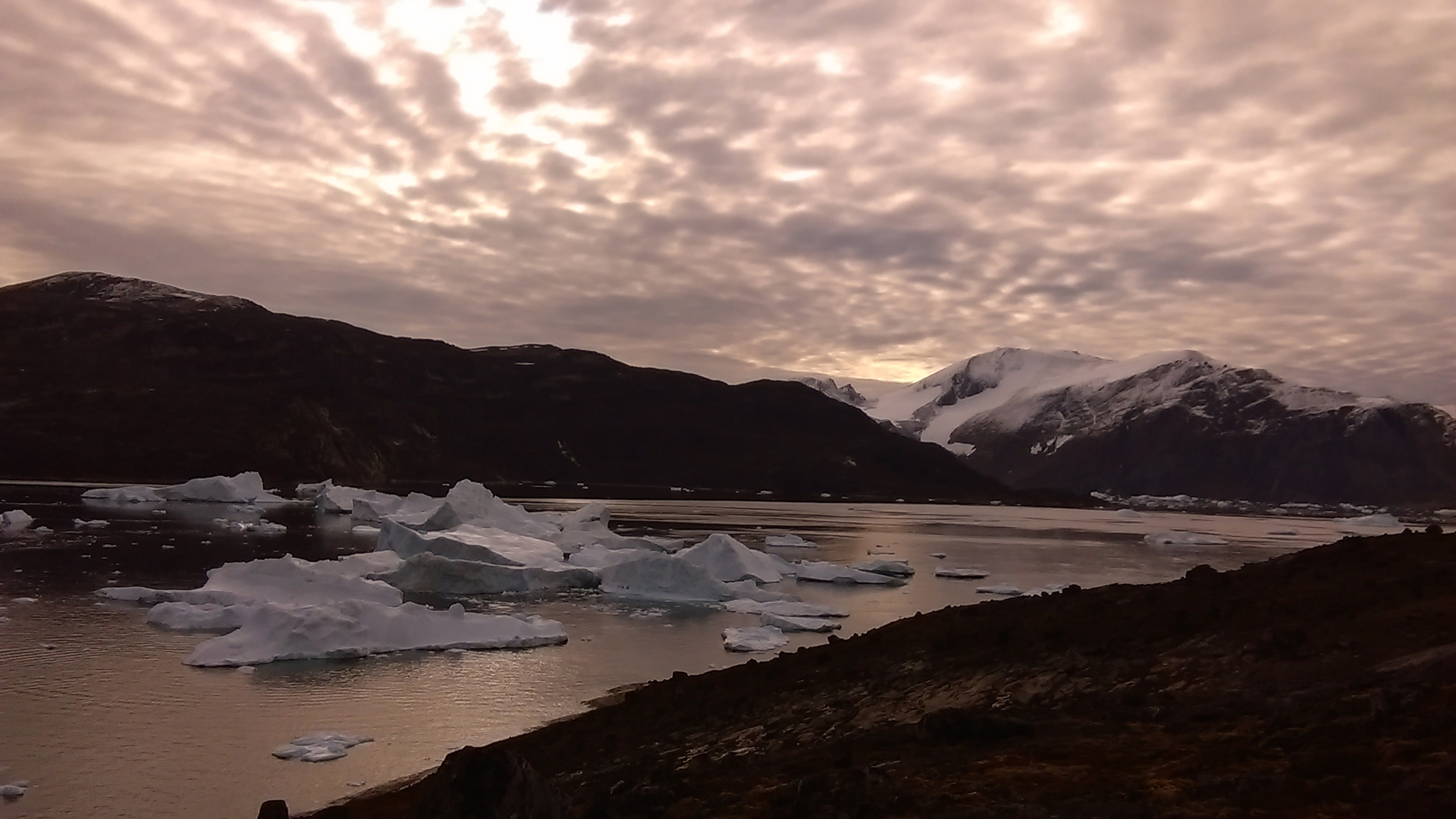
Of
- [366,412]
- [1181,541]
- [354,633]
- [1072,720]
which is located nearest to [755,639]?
[354,633]

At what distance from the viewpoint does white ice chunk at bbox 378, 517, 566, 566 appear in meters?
34.6

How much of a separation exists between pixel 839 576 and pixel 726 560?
5290mm

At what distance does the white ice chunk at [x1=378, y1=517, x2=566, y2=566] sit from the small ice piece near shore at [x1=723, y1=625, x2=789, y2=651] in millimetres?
11802

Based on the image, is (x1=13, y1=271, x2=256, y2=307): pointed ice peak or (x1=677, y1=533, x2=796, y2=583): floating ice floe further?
(x1=13, y1=271, x2=256, y2=307): pointed ice peak

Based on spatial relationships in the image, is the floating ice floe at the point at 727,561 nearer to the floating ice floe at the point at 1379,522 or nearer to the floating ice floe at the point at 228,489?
the floating ice floe at the point at 228,489

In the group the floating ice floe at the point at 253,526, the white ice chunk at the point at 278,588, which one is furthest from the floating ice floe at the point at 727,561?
the floating ice floe at the point at 253,526

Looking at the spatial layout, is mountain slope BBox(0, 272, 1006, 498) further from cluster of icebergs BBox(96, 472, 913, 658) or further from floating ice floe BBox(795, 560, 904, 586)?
floating ice floe BBox(795, 560, 904, 586)

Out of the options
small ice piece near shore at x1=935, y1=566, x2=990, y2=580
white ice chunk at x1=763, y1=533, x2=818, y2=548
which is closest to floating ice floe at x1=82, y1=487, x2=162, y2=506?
white ice chunk at x1=763, y1=533, x2=818, y2=548

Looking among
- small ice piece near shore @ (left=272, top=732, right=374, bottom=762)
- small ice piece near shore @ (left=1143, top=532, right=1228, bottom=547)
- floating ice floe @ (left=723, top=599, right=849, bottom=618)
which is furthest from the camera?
small ice piece near shore @ (left=1143, top=532, right=1228, bottom=547)

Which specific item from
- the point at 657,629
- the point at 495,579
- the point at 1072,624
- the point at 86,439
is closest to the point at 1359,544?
the point at 1072,624

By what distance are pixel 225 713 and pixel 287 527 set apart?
42650mm

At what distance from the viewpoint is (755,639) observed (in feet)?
79.6

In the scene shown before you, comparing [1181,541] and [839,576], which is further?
[1181,541]

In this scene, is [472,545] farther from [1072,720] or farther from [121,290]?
[121,290]
